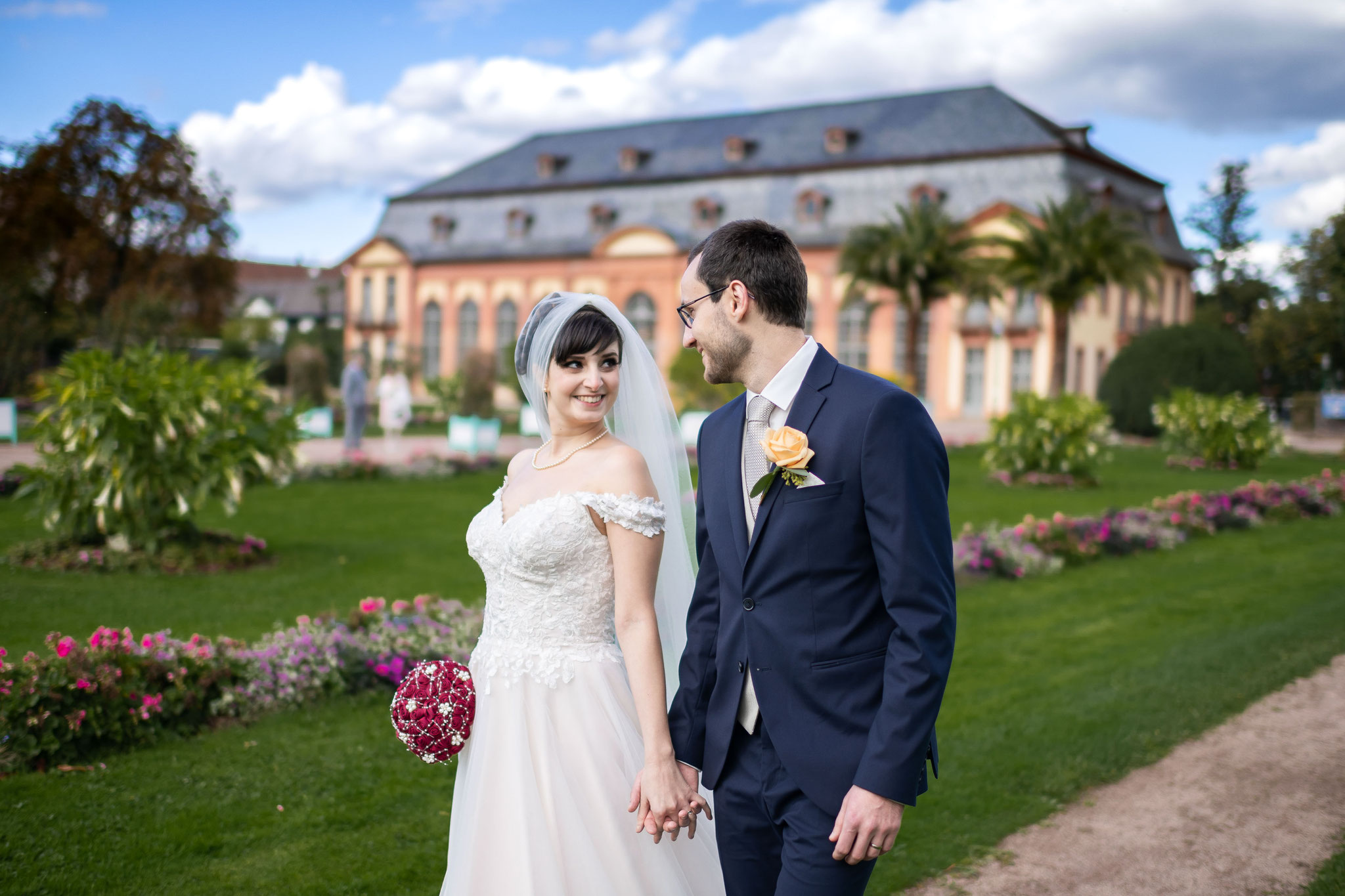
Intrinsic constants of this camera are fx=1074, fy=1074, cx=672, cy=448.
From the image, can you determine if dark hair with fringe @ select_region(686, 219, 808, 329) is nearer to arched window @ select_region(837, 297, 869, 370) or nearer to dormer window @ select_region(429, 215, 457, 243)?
arched window @ select_region(837, 297, 869, 370)

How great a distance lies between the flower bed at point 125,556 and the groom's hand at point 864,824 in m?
8.73

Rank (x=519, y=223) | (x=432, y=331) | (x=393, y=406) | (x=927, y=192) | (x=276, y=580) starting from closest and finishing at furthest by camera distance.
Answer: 1. (x=276, y=580)
2. (x=393, y=406)
3. (x=927, y=192)
4. (x=519, y=223)
5. (x=432, y=331)

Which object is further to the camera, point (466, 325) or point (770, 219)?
point (466, 325)

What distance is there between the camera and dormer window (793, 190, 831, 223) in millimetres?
46094

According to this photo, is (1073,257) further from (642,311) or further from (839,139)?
(642,311)

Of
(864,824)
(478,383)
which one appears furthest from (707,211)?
(864,824)

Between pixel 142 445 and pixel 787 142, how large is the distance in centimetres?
4301

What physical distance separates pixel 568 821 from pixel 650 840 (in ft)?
0.75

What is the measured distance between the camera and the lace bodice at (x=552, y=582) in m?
2.80

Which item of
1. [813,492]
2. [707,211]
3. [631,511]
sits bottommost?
[631,511]

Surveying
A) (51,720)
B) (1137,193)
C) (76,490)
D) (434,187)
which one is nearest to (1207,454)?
(76,490)

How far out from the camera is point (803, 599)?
7.39ft

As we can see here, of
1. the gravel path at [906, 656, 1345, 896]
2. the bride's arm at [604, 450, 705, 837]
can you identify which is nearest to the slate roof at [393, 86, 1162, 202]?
the gravel path at [906, 656, 1345, 896]

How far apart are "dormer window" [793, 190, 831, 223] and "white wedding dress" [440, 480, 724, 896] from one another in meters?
44.9
